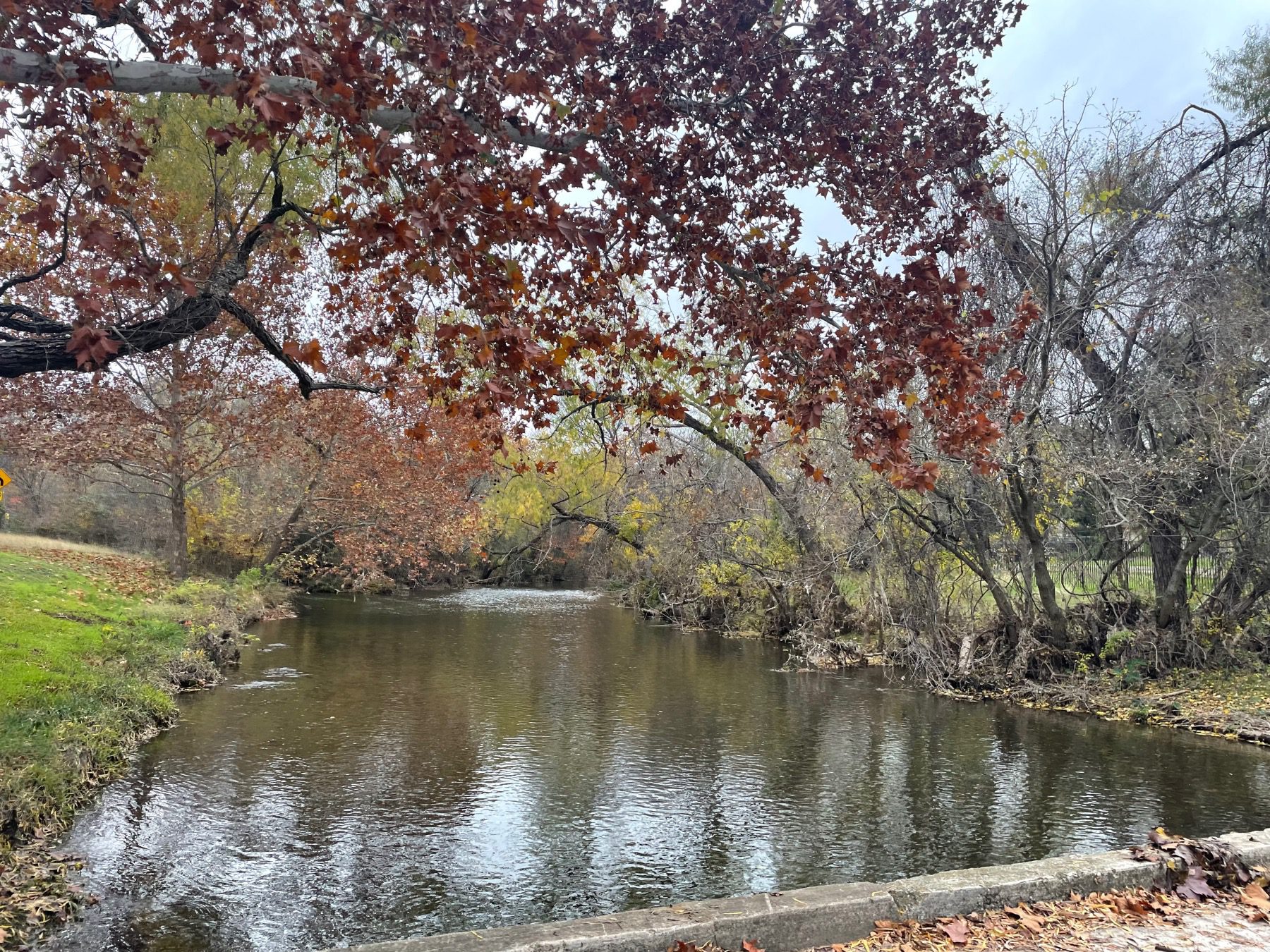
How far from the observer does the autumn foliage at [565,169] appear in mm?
4273

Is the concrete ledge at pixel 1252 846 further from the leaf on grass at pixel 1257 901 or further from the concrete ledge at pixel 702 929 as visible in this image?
the concrete ledge at pixel 702 929

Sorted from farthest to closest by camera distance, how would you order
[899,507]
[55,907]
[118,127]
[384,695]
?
[899,507] < [384,695] < [55,907] < [118,127]

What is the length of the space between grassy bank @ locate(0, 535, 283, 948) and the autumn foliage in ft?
12.8

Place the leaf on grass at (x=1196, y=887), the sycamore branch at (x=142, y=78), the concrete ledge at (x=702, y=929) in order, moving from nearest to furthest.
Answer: the sycamore branch at (x=142, y=78) < the concrete ledge at (x=702, y=929) < the leaf on grass at (x=1196, y=887)

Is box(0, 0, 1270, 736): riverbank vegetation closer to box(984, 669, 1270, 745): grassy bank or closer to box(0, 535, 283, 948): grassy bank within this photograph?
box(984, 669, 1270, 745): grassy bank

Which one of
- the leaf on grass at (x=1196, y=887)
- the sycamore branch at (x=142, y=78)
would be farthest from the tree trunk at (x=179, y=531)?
the leaf on grass at (x=1196, y=887)

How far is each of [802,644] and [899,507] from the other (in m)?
5.18

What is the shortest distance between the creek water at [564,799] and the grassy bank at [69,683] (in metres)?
0.33

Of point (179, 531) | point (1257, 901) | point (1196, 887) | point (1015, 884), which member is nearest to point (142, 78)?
point (1015, 884)

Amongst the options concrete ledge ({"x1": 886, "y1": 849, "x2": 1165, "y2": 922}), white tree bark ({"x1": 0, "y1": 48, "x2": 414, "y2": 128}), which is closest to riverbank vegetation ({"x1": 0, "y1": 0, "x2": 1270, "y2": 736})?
white tree bark ({"x1": 0, "y1": 48, "x2": 414, "y2": 128})

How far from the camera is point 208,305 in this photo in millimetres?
7055

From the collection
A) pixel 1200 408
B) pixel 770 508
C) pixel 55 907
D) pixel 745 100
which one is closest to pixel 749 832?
pixel 55 907

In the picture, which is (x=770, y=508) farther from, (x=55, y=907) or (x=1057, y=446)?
(x=55, y=907)

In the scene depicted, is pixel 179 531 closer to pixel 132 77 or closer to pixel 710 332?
pixel 710 332
